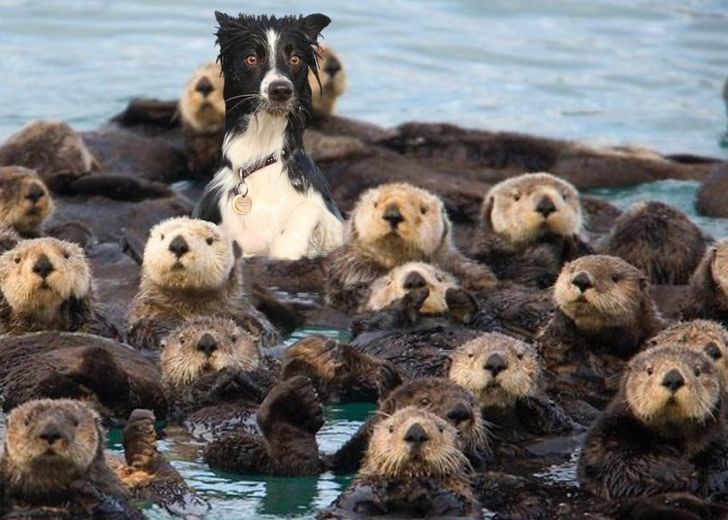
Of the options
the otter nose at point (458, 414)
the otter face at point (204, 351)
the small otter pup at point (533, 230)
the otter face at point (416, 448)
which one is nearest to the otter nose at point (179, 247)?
the otter face at point (204, 351)

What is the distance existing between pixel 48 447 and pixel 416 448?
1.36 m

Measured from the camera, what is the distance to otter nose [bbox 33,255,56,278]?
398 inches

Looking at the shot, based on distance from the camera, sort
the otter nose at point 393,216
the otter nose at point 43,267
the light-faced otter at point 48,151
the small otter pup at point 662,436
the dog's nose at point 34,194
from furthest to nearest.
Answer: the light-faced otter at point 48,151 < the dog's nose at point 34,194 < the otter nose at point 393,216 < the otter nose at point 43,267 < the small otter pup at point 662,436

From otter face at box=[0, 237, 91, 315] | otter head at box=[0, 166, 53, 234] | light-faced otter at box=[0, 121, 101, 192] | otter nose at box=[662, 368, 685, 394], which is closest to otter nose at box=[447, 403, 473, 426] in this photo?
otter nose at box=[662, 368, 685, 394]

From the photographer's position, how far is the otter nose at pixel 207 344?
9.47m

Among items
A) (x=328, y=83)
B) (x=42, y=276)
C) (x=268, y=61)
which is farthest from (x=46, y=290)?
(x=328, y=83)

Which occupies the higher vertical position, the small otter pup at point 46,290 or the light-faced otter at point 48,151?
the small otter pup at point 46,290

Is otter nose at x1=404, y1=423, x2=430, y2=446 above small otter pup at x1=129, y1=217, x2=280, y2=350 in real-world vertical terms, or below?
above

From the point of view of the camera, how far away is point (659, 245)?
12.3 m

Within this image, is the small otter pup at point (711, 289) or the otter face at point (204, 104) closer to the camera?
the small otter pup at point (711, 289)

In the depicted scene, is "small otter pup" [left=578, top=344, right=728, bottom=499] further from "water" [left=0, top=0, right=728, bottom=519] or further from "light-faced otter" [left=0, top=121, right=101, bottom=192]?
"water" [left=0, top=0, right=728, bottom=519]

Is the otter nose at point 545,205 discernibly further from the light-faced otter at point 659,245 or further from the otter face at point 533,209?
the light-faced otter at point 659,245

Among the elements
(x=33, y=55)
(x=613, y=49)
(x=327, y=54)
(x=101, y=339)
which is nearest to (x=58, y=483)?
(x=101, y=339)

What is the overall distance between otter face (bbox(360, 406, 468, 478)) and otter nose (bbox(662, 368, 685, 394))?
0.87 meters
